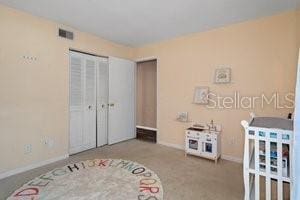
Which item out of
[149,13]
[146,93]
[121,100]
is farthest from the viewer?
[146,93]

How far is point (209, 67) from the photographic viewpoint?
3.58 m

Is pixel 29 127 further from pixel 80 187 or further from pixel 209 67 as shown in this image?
pixel 209 67

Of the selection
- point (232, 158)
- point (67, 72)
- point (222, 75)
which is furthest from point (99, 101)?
point (232, 158)

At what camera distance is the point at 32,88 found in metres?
2.94

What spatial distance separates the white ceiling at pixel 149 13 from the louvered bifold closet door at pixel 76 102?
2.27 ft

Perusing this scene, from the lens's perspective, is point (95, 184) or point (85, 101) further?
point (85, 101)

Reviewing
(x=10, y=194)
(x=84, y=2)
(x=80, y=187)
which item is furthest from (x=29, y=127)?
(x=84, y=2)

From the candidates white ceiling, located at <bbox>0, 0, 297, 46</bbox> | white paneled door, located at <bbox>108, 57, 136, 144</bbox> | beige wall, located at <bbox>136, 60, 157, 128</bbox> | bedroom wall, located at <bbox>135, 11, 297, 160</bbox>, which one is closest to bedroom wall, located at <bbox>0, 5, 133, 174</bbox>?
white ceiling, located at <bbox>0, 0, 297, 46</bbox>

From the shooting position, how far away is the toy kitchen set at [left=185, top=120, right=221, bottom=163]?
127 inches

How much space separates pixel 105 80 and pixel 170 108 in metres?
1.64

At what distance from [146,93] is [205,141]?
274 centimetres

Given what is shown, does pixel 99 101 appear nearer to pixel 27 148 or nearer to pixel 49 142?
pixel 49 142

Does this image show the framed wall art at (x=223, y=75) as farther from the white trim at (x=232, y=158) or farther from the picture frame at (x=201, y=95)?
the white trim at (x=232, y=158)

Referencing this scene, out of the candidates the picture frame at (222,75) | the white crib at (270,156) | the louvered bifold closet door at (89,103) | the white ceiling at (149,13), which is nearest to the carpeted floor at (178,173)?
the louvered bifold closet door at (89,103)
